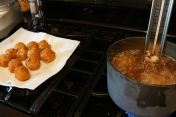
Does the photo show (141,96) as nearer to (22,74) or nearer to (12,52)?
(22,74)

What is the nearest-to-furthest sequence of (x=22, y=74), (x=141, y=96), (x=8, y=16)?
(x=141, y=96), (x=22, y=74), (x=8, y=16)

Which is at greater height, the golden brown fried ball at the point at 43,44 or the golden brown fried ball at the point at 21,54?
the golden brown fried ball at the point at 43,44

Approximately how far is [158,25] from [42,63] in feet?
1.32

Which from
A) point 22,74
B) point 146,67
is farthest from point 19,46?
point 146,67

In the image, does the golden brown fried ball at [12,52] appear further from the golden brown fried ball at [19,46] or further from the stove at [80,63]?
the stove at [80,63]

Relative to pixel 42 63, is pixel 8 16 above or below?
above

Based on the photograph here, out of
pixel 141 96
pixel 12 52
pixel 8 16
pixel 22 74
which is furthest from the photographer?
pixel 8 16

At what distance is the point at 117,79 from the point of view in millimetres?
423

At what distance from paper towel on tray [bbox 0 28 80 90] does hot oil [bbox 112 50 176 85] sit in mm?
232

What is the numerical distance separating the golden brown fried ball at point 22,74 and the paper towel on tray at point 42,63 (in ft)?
0.03

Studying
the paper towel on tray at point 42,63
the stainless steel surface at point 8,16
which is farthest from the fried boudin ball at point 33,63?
the stainless steel surface at point 8,16

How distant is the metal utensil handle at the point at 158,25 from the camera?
47 cm

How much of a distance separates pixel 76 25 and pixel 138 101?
1.82ft

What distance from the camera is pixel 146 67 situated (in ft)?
1.61
